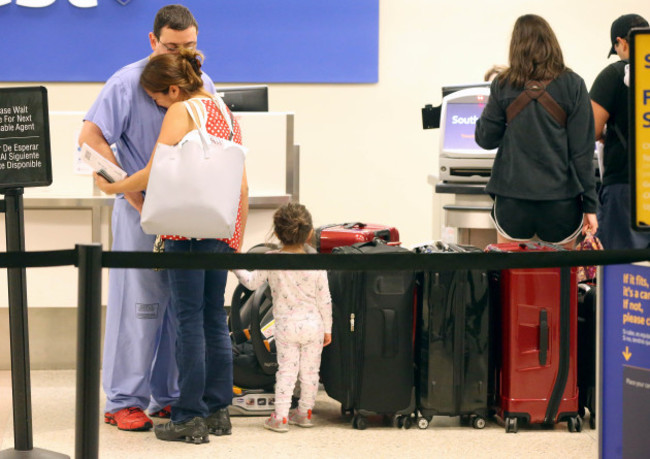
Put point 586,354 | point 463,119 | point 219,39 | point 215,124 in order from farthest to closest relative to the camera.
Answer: point 219,39, point 463,119, point 586,354, point 215,124

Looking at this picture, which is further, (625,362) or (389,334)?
(389,334)

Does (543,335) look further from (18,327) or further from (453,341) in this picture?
(18,327)

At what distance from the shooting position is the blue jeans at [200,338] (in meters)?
3.19

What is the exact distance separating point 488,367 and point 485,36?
13.5 feet

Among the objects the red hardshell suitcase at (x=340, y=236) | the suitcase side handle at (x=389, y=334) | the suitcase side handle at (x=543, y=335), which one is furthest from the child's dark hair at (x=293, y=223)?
the suitcase side handle at (x=543, y=335)

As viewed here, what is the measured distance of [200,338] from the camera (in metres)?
3.24

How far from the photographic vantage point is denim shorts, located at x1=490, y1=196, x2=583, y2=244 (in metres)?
3.63

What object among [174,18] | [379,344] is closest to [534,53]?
[379,344]

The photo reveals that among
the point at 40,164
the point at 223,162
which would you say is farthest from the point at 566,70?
the point at 40,164

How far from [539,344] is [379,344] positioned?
580mm

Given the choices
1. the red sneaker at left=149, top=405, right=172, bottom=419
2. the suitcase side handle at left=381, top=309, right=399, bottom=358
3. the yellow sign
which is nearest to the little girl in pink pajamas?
the suitcase side handle at left=381, top=309, right=399, bottom=358

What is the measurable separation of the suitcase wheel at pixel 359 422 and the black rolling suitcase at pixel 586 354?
82 centimetres

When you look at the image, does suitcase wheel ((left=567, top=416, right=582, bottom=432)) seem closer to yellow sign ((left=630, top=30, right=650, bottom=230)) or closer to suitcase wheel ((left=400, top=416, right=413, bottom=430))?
suitcase wheel ((left=400, top=416, right=413, bottom=430))

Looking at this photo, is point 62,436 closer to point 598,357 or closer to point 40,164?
point 40,164
